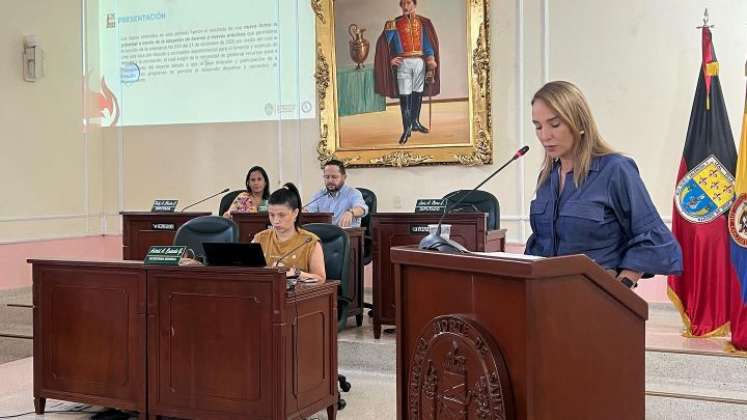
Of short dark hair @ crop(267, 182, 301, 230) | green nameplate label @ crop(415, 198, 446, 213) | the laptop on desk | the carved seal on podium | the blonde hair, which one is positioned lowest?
the carved seal on podium

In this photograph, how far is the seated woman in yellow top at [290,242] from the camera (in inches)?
148

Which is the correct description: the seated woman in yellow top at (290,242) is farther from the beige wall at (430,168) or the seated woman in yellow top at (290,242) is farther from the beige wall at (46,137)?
the beige wall at (46,137)

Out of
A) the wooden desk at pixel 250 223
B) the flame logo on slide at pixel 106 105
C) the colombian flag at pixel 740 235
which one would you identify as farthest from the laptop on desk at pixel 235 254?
the flame logo on slide at pixel 106 105

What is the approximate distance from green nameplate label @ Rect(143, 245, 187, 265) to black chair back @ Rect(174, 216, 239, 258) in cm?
113

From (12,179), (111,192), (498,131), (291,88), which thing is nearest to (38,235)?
(12,179)

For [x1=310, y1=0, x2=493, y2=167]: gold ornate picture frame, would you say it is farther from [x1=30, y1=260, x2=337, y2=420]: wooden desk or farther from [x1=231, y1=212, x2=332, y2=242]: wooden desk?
[x1=30, y1=260, x2=337, y2=420]: wooden desk

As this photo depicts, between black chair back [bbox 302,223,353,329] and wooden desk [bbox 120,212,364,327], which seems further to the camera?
wooden desk [bbox 120,212,364,327]

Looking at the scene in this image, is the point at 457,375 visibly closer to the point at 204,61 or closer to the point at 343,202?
the point at 343,202

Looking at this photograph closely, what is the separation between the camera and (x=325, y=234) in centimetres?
415

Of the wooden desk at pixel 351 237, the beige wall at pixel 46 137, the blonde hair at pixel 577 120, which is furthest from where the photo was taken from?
the beige wall at pixel 46 137

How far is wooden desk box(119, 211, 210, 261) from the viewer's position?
5590mm

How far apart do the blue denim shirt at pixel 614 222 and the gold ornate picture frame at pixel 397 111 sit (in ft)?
14.3

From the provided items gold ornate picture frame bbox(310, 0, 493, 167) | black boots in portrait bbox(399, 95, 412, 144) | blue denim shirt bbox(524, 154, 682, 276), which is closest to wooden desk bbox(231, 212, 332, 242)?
gold ornate picture frame bbox(310, 0, 493, 167)

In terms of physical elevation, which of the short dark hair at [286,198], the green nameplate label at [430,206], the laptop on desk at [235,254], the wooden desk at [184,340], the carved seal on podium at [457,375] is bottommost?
the wooden desk at [184,340]
